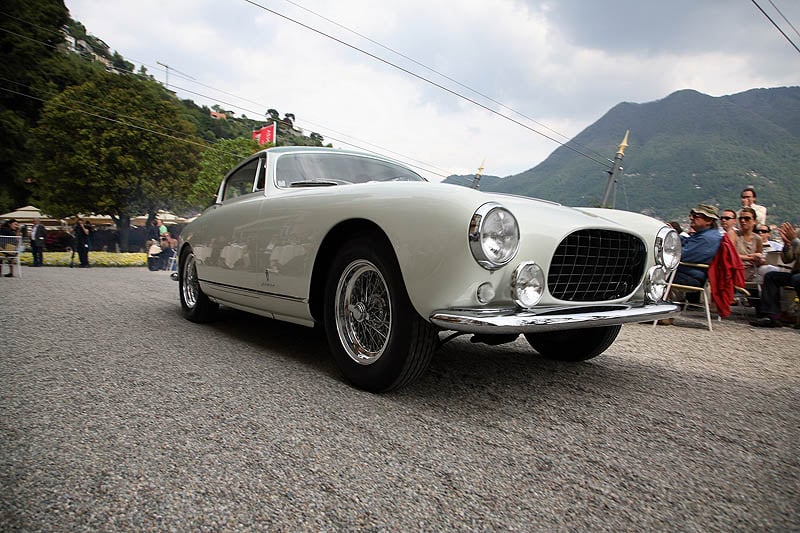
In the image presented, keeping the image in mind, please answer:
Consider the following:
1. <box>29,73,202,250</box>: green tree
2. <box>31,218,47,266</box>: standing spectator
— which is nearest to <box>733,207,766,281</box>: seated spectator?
<box>31,218,47,266</box>: standing spectator

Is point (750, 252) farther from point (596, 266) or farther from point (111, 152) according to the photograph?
point (111, 152)

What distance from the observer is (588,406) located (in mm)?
2301

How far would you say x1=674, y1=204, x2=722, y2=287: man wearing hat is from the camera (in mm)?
5566

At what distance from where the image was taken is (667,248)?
2.84m

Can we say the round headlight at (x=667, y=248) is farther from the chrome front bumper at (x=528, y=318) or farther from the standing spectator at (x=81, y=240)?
the standing spectator at (x=81, y=240)

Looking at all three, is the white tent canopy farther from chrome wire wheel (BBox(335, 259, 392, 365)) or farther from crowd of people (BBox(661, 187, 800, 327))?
crowd of people (BBox(661, 187, 800, 327))

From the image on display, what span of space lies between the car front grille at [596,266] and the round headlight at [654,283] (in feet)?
0.21

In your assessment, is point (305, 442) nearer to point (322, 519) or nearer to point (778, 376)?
Answer: point (322, 519)

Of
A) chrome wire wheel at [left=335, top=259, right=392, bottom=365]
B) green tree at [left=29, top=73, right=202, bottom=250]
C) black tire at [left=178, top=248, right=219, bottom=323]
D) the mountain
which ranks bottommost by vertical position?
black tire at [left=178, top=248, right=219, bottom=323]

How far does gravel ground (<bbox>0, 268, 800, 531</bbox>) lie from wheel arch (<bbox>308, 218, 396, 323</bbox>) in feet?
1.33

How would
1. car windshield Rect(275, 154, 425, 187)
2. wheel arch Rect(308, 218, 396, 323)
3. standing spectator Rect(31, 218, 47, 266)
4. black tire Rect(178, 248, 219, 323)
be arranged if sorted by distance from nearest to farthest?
wheel arch Rect(308, 218, 396, 323) → car windshield Rect(275, 154, 425, 187) → black tire Rect(178, 248, 219, 323) → standing spectator Rect(31, 218, 47, 266)

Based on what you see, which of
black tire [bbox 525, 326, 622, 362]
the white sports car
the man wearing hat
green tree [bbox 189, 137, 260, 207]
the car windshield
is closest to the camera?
the white sports car

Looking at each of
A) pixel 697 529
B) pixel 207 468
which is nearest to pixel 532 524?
pixel 697 529

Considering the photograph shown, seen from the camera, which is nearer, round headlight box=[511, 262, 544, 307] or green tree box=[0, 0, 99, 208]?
round headlight box=[511, 262, 544, 307]
